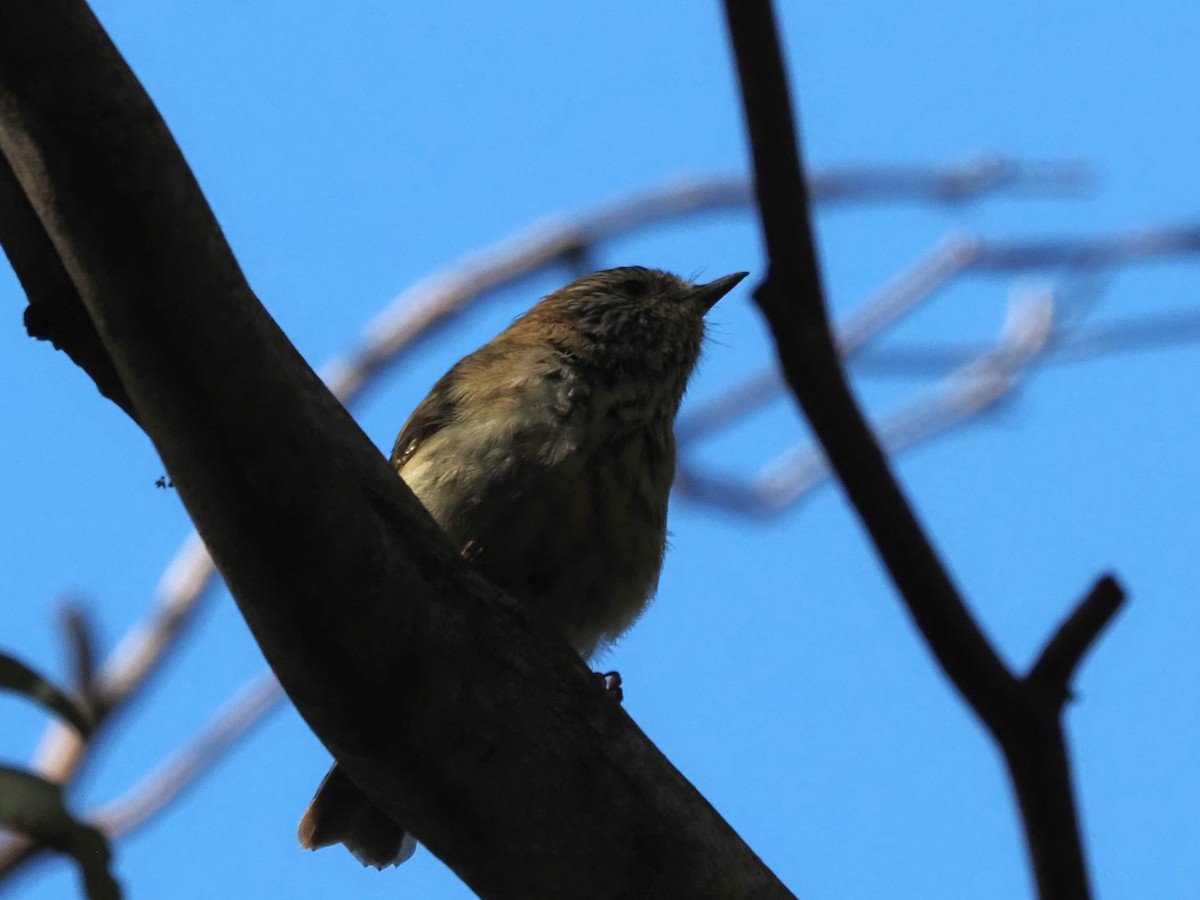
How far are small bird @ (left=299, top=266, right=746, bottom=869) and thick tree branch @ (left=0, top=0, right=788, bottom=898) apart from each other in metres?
1.20

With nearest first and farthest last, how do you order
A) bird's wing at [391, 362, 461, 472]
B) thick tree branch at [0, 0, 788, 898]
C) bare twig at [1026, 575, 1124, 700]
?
thick tree branch at [0, 0, 788, 898] < bare twig at [1026, 575, 1124, 700] < bird's wing at [391, 362, 461, 472]

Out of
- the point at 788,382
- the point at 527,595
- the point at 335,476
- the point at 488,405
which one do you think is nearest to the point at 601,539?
the point at 527,595

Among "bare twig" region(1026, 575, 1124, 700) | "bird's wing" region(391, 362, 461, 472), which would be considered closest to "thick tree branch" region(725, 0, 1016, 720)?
"bare twig" region(1026, 575, 1124, 700)

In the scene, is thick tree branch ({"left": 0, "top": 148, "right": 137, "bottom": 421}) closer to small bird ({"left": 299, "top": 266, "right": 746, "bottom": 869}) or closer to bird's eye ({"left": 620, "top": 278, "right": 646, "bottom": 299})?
small bird ({"left": 299, "top": 266, "right": 746, "bottom": 869})

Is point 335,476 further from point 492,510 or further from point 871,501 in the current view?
point 492,510

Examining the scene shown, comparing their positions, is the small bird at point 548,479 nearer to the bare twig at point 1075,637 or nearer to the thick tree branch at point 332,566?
the thick tree branch at point 332,566

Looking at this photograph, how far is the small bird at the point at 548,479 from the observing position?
174 inches

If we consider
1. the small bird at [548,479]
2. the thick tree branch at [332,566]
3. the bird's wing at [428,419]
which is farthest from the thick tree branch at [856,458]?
the bird's wing at [428,419]

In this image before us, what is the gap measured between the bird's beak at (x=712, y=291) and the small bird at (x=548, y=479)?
747 mm

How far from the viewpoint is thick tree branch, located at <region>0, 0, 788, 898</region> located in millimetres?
2439

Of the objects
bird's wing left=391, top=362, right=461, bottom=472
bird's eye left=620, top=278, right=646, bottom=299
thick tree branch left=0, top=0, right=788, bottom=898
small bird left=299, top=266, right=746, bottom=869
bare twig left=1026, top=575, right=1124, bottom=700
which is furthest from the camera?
bird's eye left=620, top=278, right=646, bottom=299

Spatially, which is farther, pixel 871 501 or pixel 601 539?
pixel 601 539

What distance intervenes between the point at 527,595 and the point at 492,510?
0.98ft

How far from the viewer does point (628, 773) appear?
10.1 feet
